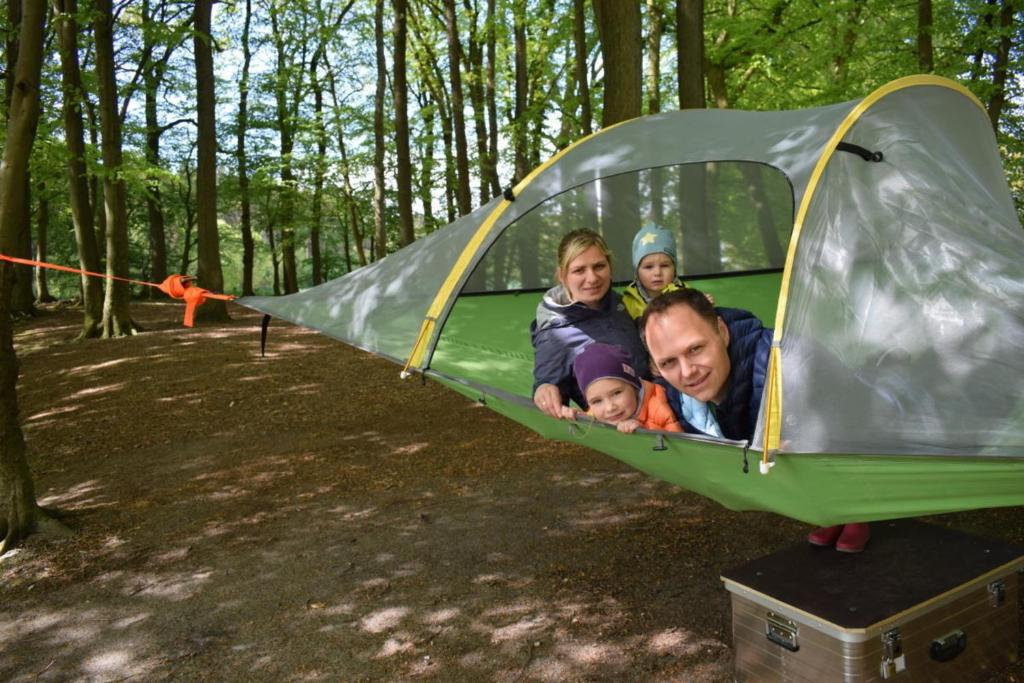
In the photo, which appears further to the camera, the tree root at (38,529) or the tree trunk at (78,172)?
the tree trunk at (78,172)

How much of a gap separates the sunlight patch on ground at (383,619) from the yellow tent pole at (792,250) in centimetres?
152

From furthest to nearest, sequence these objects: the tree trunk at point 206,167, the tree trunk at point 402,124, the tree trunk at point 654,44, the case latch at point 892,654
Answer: the tree trunk at point 206,167 < the tree trunk at point 402,124 < the tree trunk at point 654,44 < the case latch at point 892,654

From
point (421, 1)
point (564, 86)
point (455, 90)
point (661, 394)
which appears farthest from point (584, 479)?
point (564, 86)

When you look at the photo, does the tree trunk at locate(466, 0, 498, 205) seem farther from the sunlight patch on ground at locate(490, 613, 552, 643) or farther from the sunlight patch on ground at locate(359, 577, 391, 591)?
the sunlight patch on ground at locate(490, 613, 552, 643)

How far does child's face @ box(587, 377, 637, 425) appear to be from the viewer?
2.19 meters

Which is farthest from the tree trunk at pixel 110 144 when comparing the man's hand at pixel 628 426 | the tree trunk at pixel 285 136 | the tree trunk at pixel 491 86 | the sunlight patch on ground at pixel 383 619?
the man's hand at pixel 628 426

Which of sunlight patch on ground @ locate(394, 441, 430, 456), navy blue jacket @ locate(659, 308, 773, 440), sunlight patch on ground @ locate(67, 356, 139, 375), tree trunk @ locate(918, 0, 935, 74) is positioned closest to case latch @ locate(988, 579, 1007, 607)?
navy blue jacket @ locate(659, 308, 773, 440)

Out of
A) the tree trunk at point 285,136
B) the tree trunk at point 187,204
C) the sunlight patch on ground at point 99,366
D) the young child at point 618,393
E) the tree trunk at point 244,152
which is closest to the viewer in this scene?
the young child at point 618,393

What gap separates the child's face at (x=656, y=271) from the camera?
9.46 feet

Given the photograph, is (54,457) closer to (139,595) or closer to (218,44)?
(139,595)

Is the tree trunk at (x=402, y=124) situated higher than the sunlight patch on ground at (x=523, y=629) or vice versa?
the tree trunk at (x=402, y=124)

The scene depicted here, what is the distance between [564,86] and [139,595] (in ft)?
43.3

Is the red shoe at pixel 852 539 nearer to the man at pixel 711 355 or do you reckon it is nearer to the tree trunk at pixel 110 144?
the man at pixel 711 355

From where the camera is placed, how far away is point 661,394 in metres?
2.22
